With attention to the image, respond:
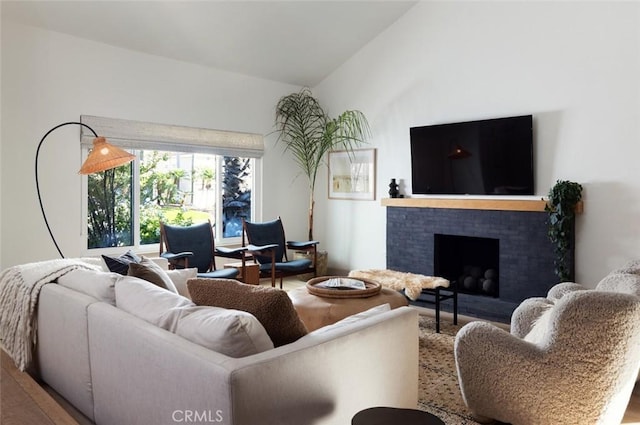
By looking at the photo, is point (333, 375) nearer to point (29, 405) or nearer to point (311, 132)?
point (29, 405)

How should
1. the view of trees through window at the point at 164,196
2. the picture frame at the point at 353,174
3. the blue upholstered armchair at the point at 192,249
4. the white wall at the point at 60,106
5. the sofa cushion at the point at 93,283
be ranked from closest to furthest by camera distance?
the sofa cushion at the point at 93,283, the white wall at the point at 60,106, the blue upholstered armchair at the point at 192,249, the view of trees through window at the point at 164,196, the picture frame at the point at 353,174

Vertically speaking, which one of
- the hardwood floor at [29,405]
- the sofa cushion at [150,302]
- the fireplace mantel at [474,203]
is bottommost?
the hardwood floor at [29,405]

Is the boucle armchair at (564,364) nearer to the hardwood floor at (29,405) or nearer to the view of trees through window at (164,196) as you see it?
the hardwood floor at (29,405)

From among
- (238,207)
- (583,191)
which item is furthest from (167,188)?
(583,191)

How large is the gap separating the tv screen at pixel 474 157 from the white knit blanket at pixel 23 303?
12.1 ft

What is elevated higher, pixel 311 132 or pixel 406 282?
pixel 311 132

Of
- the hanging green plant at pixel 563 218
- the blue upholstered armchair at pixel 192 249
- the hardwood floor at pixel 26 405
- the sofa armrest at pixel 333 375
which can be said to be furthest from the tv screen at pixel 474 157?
the hardwood floor at pixel 26 405

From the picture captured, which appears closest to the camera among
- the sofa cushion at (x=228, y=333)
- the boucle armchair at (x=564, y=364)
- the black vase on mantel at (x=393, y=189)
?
the sofa cushion at (x=228, y=333)

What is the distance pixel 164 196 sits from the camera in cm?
559

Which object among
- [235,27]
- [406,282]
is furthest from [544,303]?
[235,27]

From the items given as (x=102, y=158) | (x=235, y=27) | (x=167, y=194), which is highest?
(x=235, y=27)

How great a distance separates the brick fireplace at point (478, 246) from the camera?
4465 millimetres

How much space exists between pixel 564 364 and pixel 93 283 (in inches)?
89.0

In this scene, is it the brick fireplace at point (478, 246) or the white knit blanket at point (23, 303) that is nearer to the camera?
the white knit blanket at point (23, 303)
